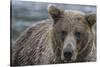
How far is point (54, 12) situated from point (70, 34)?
37cm

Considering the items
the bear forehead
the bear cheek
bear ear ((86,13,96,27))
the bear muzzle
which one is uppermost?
the bear forehead

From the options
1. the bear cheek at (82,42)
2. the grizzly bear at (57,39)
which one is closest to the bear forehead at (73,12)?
the grizzly bear at (57,39)

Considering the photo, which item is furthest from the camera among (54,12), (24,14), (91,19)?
(91,19)

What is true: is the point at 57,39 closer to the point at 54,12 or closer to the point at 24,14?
the point at 54,12

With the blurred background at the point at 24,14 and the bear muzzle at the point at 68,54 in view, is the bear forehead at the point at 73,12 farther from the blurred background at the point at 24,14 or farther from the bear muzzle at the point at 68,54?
the bear muzzle at the point at 68,54

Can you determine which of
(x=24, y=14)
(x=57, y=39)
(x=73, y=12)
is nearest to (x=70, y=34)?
(x=57, y=39)

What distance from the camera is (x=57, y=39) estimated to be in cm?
239

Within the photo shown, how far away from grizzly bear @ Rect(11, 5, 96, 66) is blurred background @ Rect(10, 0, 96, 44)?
6 centimetres

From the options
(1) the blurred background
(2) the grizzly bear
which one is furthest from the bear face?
(1) the blurred background

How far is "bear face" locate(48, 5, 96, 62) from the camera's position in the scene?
2.38m

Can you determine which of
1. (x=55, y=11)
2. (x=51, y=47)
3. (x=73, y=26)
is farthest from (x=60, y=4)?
(x=51, y=47)

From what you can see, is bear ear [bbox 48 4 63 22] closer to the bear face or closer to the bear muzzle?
the bear face

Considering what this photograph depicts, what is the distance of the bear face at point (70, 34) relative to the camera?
7.80 ft

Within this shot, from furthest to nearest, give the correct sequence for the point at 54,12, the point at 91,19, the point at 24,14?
the point at 91,19 → the point at 54,12 → the point at 24,14
